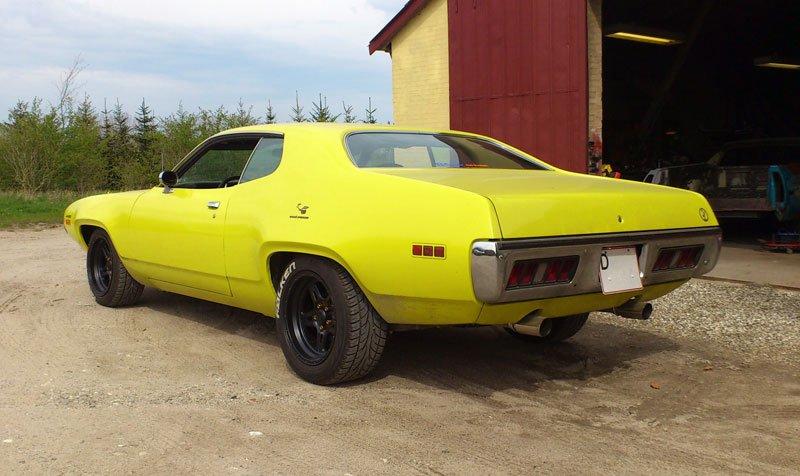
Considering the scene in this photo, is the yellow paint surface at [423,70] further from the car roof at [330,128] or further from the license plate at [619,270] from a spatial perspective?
the license plate at [619,270]

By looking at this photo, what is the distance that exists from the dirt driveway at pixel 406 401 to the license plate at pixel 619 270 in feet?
1.96

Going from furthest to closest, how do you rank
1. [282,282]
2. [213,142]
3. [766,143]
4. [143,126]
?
[143,126]
[766,143]
[213,142]
[282,282]

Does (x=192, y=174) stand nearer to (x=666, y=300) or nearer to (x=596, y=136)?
(x=666, y=300)

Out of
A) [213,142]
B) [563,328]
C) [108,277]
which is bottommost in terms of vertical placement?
[563,328]

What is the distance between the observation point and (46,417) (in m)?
3.58

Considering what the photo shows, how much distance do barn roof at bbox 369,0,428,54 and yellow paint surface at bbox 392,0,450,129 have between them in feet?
0.27

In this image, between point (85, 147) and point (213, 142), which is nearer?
point (213, 142)

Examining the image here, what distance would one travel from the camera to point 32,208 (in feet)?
54.7

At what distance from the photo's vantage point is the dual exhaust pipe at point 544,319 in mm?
3711

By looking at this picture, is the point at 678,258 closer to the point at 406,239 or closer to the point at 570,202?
the point at 570,202

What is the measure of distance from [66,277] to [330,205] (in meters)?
5.04

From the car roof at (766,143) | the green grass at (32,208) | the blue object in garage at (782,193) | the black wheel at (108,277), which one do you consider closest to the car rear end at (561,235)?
the black wheel at (108,277)

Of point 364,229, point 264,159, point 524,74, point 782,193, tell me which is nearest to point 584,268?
point 364,229

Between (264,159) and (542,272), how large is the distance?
1974 mm
